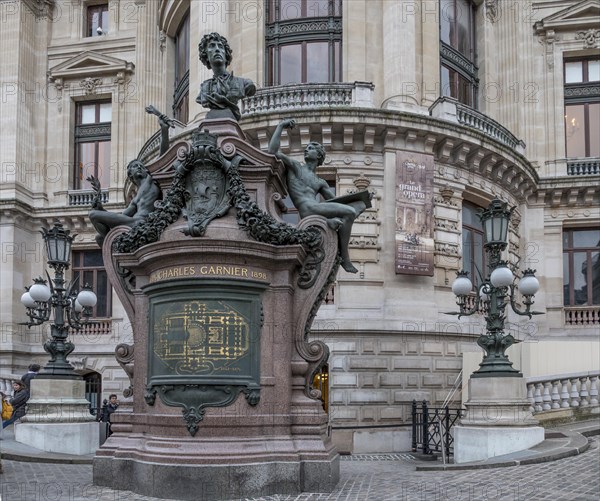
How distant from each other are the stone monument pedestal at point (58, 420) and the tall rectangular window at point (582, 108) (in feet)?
76.6

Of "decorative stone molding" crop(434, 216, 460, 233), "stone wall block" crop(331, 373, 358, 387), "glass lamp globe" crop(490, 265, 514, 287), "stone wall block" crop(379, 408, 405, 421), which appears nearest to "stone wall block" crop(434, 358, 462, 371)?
"stone wall block" crop(379, 408, 405, 421)

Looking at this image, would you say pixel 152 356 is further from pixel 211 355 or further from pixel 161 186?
pixel 161 186

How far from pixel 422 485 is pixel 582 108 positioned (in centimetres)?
2591

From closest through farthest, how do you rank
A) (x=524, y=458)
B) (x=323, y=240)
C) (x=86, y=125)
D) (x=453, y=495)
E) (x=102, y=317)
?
(x=453, y=495), (x=323, y=240), (x=524, y=458), (x=102, y=317), (x=86, y=125)

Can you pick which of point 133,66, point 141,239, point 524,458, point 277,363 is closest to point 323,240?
point 277,363

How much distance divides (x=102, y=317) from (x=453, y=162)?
1676cm

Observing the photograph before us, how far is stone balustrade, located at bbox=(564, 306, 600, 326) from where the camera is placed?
3105 cm

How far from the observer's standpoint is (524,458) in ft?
42.7

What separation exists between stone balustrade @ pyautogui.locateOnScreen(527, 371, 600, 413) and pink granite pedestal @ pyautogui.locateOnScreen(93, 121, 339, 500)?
9.18 m

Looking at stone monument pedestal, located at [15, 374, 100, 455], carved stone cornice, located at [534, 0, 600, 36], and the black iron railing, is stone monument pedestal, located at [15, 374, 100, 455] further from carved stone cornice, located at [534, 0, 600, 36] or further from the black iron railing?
carved stone cornice, located at [534, 0, 600, 36]

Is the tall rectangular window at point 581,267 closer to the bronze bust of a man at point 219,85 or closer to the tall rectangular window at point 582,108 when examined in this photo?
the tall rectangular window at point 582,108

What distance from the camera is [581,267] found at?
32125mm

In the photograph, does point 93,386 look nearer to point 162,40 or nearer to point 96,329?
point 96,329

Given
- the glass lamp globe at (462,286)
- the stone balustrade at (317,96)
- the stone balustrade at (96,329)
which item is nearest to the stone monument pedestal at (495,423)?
the glass lamp globe at (462,286)
